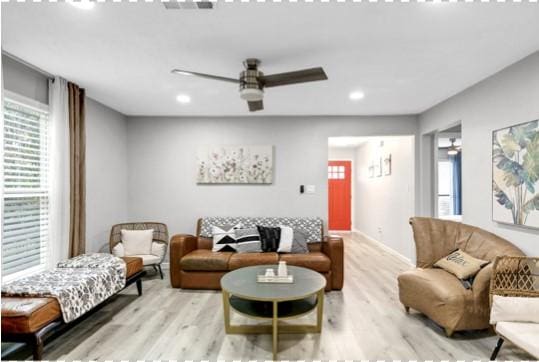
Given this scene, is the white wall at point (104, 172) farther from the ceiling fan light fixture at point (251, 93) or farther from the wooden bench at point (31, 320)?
the ceiling fan light fixture at point (251, 93)

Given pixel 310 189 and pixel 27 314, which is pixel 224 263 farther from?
pixel 27 314

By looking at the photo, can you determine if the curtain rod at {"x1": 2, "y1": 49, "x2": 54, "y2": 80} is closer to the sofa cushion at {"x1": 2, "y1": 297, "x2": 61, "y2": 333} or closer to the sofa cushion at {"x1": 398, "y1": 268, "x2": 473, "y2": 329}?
the sofa cushion at {"x1": 2, "y1": 297, "x2": 61, "y2": 333}

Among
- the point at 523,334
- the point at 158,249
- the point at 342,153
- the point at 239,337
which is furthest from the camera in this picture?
the point at 342,153

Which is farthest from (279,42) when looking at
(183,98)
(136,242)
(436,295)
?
(136,242)

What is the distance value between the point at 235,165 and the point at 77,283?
2.75m

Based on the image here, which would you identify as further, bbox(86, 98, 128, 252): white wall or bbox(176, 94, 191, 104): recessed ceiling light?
bbox(86, 98, 128, 252): white wall

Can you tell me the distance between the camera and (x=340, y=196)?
8.73m

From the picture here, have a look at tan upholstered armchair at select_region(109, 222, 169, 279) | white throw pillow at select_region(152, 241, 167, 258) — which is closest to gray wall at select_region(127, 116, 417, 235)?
tan upholstered armchair at select_region(109, 222, 169, 279)

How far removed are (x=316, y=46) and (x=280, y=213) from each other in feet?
9.60

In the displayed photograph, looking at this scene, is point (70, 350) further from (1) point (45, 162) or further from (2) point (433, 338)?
(2) point (433, 338)

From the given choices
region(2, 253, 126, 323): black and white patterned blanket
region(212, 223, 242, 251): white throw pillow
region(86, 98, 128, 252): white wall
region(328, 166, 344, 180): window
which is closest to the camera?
region(2, 253, 126, 323): black and white patterned blanket

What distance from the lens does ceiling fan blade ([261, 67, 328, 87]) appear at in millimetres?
2248

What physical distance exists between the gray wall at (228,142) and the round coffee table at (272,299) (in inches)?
80.2

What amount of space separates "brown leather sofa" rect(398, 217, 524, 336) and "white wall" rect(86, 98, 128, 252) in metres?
3.88
